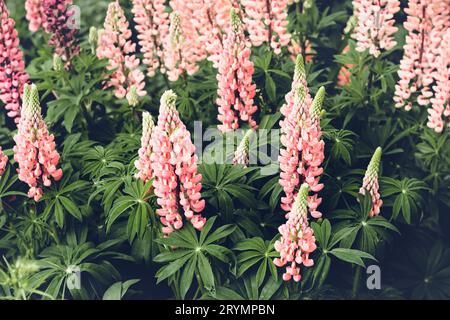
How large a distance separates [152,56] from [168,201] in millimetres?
1761

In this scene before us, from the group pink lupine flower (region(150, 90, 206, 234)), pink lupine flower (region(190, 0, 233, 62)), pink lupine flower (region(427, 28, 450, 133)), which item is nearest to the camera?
pink lupine flower (region(150, 90, 206, 234))

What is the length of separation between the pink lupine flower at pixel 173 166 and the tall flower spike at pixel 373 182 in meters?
0.95

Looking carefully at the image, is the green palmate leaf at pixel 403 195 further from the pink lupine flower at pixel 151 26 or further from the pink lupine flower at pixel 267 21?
the pink lupine flower at pixel 151 26

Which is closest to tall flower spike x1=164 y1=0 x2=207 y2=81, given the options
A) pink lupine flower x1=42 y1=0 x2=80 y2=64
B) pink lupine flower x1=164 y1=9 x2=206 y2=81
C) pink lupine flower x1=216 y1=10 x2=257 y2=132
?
pink lupine flower x1=164 y1=9 x2=206 y2=81

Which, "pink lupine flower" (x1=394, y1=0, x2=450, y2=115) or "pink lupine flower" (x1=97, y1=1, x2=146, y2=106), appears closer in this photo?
"pink lupine flower" (x1=394, y1=0, x2=450, y2=115)

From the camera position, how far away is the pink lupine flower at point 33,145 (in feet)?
13.1

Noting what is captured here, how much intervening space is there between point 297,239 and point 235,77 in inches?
44.5

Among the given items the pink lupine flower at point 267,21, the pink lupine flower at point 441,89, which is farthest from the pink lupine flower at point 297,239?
the pink lupine flower at point 267,21

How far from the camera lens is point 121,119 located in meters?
5.35

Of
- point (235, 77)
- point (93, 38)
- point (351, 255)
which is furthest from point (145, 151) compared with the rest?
point (93, 38)

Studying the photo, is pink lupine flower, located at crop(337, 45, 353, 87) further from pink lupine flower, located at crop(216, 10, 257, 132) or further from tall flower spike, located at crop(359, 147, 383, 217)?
tall flower spike, located at crop(359, 147, 383, 217)

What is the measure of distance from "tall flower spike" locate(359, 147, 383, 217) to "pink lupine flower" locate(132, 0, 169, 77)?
1.92m

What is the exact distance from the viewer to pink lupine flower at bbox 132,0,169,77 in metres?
5.10

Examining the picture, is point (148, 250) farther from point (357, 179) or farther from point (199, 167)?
point (357, 179)
